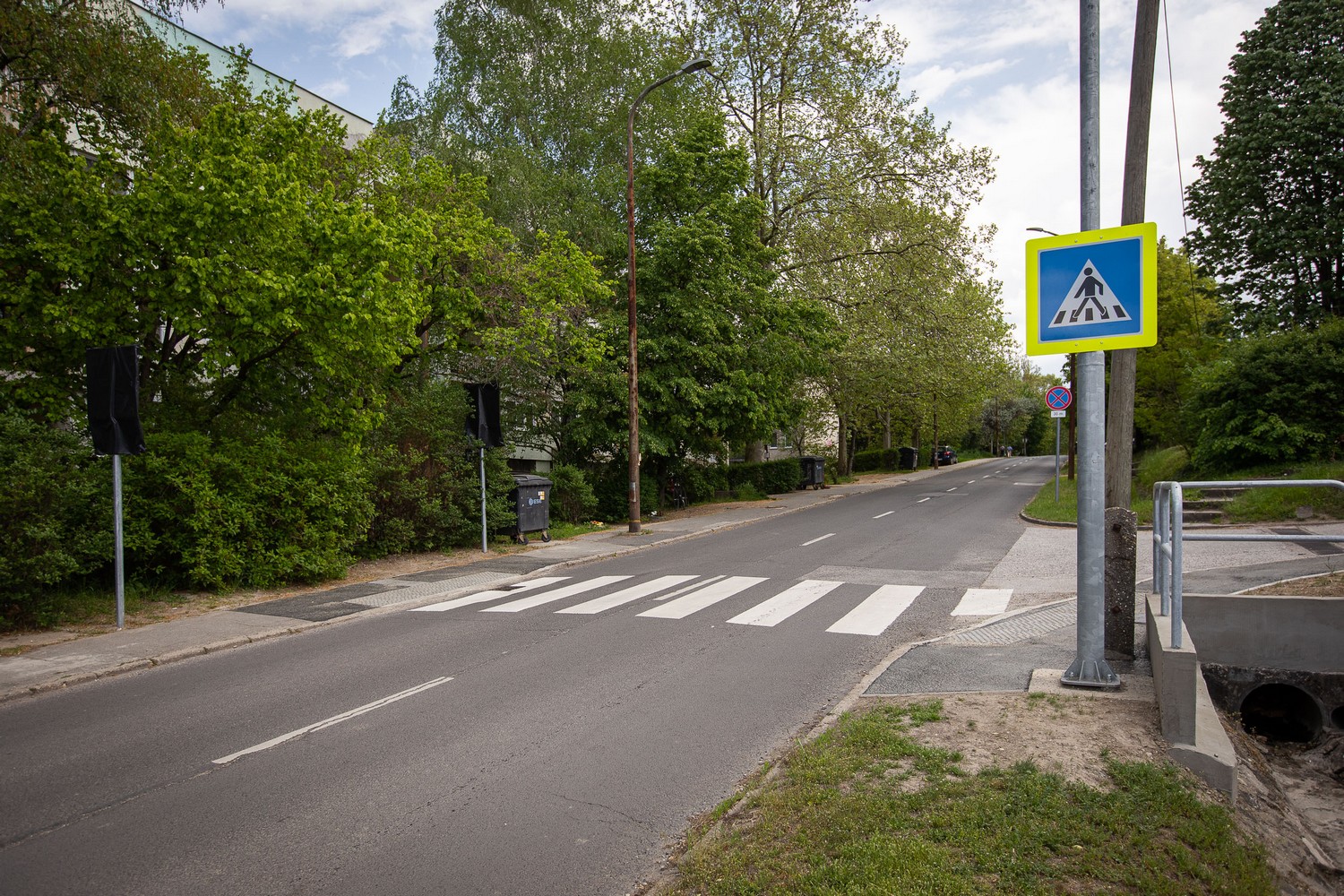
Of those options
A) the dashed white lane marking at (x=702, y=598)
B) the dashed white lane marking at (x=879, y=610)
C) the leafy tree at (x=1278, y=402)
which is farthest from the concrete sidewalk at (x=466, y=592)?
the leafy tree at (x=1278, y=402)

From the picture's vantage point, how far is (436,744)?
549cm

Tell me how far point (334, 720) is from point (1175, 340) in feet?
105

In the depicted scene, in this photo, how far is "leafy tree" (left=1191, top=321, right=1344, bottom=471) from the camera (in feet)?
57.2

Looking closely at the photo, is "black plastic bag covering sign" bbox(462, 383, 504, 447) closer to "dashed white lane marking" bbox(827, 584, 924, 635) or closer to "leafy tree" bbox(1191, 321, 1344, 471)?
"dashed white lane marking" bbox(827, 584, 924, 635)

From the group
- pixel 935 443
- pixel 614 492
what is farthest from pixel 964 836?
pixel 935 443

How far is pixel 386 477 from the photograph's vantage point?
1447 centimetres

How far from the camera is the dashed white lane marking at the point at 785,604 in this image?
9.37 metres

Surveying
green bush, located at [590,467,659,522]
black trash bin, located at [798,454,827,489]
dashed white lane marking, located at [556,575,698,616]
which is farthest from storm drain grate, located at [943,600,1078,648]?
black trash bin, located at [798,454,827,489]

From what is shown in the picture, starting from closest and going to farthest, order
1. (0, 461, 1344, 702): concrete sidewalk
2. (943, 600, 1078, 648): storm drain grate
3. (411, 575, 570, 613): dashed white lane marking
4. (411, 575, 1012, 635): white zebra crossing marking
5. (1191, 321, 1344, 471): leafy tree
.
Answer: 1. (0, 461, 1344, 702): concrete sidewalk
2. (943, 600, 1078, 648): storm drain grate
3. (411, 575, 1012, 635): white zebra crossing marking
4. (411, 575, 570, 613): dashed white lane marking
5. (1191, 321, 1344, 471): leafy tree

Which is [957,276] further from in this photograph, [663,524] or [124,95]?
[124,95]

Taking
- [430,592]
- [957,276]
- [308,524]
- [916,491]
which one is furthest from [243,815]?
[916,491]

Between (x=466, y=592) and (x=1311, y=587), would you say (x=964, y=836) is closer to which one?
(x=1311, y=587)

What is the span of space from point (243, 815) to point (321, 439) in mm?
9203

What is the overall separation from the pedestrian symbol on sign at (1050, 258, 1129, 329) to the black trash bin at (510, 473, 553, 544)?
12525 mm
